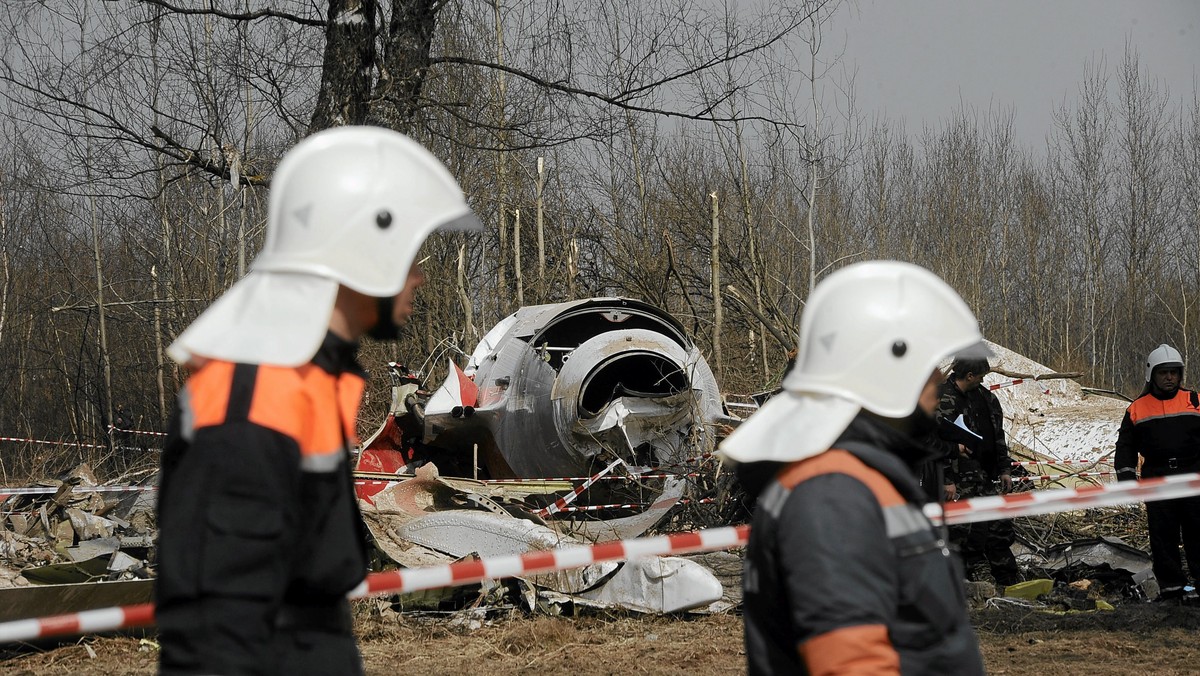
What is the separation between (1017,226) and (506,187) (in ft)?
62.8

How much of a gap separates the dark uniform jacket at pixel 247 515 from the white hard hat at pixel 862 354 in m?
0.80

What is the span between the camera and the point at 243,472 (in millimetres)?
1811

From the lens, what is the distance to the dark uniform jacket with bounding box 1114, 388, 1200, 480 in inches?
330

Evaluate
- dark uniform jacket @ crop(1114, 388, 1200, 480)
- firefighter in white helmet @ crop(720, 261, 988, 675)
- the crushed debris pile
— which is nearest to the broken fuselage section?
the crushed debris pile

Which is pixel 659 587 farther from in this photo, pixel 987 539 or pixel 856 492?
pixel 856 492

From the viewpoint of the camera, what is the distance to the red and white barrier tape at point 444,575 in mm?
3656

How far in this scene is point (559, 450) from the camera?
10539mm

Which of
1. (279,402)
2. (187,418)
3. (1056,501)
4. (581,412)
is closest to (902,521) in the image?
(279,402)

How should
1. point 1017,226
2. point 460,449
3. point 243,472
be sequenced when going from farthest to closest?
point 1017,226
point 460,449
point 243,472

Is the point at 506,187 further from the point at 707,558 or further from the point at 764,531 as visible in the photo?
the point at 764,531

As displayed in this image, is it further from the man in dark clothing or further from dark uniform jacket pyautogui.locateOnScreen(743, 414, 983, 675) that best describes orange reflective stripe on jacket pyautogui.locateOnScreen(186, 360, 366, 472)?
the man in dark clothing

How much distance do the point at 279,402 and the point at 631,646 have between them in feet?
18.5

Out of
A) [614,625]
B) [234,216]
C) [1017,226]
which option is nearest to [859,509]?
[614,625]

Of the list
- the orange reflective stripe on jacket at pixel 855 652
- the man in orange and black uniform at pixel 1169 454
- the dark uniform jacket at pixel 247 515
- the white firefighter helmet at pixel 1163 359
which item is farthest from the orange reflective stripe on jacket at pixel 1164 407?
the dark uniform jacket at pixel 247 515
